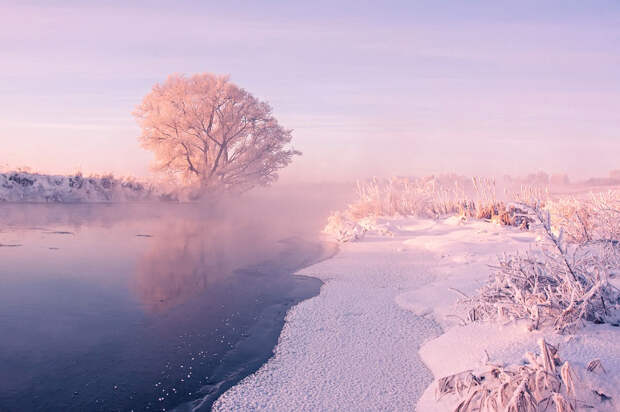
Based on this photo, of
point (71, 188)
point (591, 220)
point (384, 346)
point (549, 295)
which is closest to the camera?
point (549, 295)

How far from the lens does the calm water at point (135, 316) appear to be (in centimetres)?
222

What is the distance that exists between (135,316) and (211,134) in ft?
50.1

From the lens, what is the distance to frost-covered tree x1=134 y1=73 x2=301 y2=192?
55.3 feet

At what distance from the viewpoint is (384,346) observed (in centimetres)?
274

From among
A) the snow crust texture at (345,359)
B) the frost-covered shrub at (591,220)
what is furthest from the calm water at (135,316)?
the frost-covered shrub at (591,220)

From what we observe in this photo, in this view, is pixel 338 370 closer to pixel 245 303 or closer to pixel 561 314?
pixel 561 314

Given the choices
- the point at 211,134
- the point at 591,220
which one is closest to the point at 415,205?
the point at 591,220

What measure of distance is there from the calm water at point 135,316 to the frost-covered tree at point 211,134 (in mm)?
10402

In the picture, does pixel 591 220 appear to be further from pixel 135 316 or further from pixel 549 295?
pixel 135 316

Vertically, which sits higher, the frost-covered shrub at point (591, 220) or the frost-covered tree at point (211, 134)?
the frost-covered tree at point (211, 134)

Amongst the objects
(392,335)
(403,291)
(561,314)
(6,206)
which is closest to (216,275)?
(403,291)

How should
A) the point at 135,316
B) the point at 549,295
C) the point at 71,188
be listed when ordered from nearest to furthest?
the point at 549,295 → the point at 135,316 → the point at 71,188

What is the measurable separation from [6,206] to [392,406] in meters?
13.2

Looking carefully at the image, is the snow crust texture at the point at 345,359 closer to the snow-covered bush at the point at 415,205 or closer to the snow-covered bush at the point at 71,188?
the snow-covered bush at the point at 415,205
